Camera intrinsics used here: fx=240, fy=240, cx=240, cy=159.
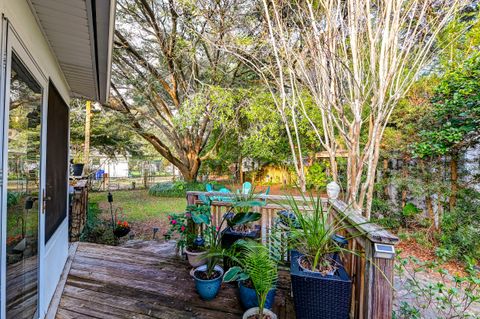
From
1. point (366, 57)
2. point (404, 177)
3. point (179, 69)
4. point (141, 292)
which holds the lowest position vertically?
point (141, 292)

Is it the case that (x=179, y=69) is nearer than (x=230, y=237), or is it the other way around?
(x=230, y=237)

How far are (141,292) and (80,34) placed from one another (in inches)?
97.0

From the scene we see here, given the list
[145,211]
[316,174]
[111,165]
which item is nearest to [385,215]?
[316,174]

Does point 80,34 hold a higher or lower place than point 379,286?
higher

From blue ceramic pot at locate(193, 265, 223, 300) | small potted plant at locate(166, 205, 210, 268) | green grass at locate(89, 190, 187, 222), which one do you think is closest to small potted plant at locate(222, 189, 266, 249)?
small potted plant at locate(166, 205, 210, 268)

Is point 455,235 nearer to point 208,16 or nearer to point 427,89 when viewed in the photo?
point 427,89

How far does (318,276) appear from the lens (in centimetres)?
165

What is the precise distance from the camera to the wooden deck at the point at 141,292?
2.17 meters

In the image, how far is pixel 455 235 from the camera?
12.5ft

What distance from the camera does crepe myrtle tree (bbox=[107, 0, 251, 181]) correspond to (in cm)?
571

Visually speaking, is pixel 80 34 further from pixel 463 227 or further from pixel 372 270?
pixel 463 227

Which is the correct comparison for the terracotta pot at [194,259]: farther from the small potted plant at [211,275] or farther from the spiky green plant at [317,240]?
the spiky green plant at [317,240]

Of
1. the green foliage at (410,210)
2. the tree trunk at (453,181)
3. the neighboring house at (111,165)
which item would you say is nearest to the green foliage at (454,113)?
the tree trunk at (453,181)

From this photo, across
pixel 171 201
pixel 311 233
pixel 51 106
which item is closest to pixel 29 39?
pixel 51 106
